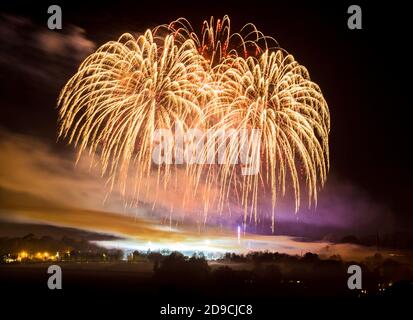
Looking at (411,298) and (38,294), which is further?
(38,294)

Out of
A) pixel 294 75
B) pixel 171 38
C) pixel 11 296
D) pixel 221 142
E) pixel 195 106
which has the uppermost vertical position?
pixel 171 38

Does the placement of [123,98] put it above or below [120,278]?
above

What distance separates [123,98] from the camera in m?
Answer: 12.3

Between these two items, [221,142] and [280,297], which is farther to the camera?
[280,297]

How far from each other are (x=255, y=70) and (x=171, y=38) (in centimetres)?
241

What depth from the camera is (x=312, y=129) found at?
41.3 feet

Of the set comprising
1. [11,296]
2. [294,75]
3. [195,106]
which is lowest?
[11,296]
